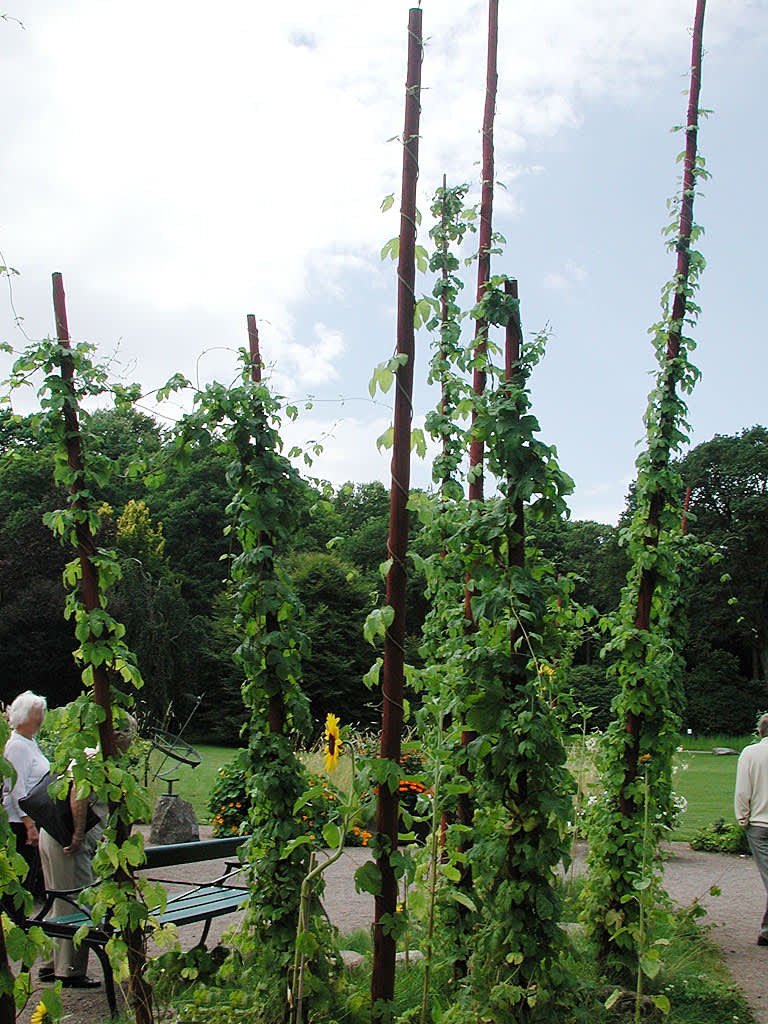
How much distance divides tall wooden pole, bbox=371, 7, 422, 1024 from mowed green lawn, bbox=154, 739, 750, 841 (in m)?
5.82

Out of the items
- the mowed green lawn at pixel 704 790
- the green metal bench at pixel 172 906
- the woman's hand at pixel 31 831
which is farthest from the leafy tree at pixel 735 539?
the woman's hand at pixel 31 831

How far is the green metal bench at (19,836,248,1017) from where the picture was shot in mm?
4127

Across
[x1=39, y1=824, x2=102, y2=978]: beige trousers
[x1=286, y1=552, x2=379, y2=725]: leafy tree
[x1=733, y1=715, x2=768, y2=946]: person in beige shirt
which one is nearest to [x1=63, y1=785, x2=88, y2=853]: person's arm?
[x1=39, y1=824, x2=102, y2=978]: beige trousers

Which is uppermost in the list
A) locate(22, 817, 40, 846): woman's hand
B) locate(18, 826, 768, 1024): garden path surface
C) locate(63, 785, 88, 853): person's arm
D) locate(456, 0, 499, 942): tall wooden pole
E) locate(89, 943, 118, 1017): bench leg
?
locate(456, 0, 499, 942): tall wooden pole

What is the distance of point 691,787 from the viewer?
16469 mm

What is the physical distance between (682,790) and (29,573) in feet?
63.4

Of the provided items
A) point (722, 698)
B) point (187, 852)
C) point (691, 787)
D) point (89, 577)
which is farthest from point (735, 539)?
point (89, 577)

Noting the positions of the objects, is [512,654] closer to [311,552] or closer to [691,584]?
[691,584]

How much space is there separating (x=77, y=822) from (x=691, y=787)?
14526 millimetres

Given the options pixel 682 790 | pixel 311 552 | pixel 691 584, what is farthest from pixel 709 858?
pixel 311 552

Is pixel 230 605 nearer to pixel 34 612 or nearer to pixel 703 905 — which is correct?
pixel 34 612

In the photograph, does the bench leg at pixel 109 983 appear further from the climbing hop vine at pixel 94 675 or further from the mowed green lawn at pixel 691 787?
the mowed green lawn at pixel 691 787

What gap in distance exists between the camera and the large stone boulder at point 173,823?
916 centimetres

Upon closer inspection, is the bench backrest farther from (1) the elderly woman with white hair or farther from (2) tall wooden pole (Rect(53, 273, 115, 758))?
(2) tall wooden pole (Rect(53, 273, 115, 758))
